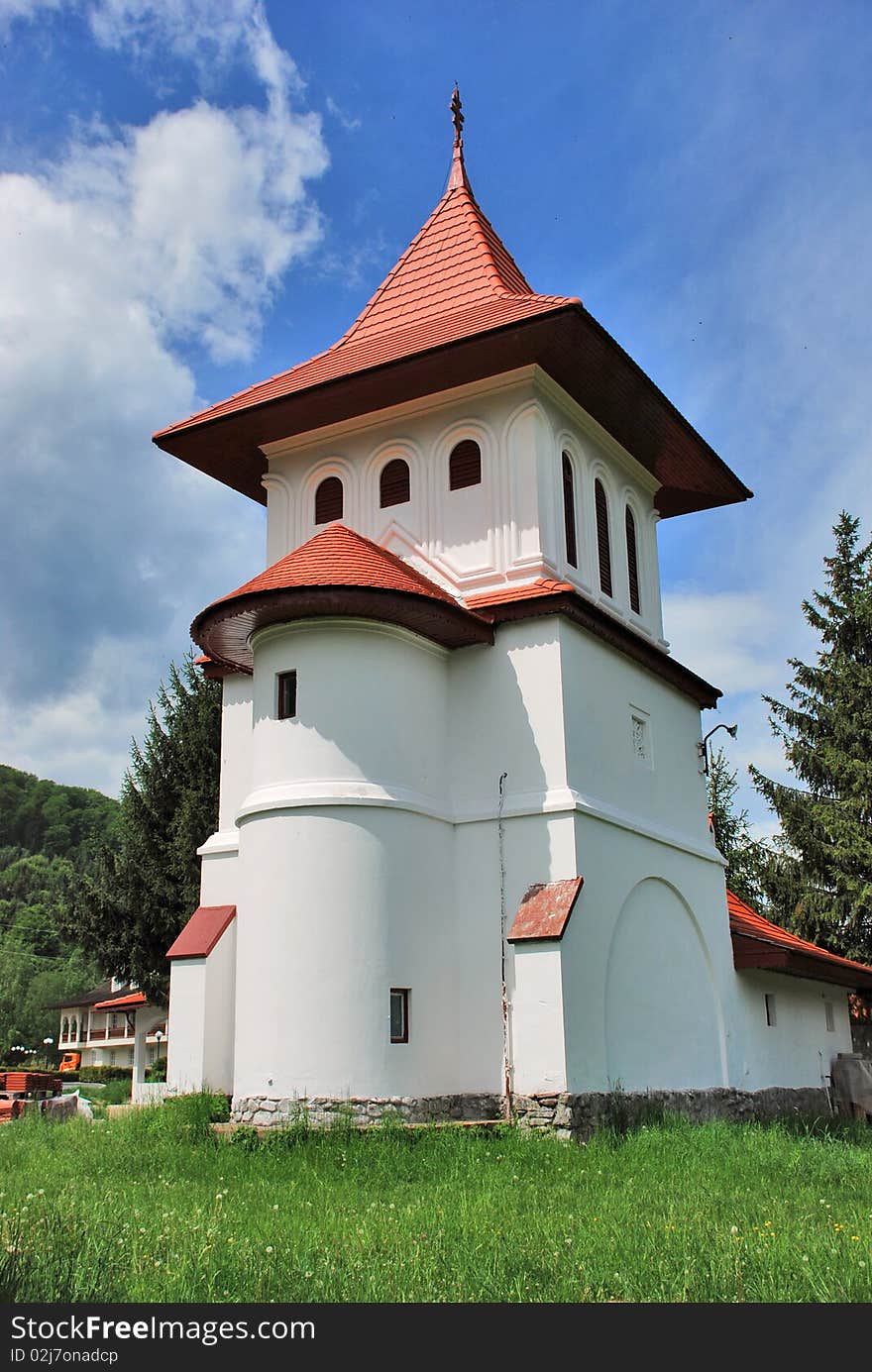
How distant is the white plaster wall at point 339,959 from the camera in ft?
42.0

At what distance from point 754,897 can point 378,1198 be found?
21724mm

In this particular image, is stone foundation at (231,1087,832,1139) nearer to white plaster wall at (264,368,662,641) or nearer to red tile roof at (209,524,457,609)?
red tile roof at (209,524,457,609)

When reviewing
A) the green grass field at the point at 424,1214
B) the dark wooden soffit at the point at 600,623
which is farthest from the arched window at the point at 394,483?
the green grass field at the point at 424,1214

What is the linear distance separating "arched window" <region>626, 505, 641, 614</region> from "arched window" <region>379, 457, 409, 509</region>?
3.66 metres

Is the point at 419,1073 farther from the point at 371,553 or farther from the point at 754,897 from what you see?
the point at 754,897

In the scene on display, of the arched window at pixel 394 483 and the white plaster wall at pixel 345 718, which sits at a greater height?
the arched window at pixel 394 483

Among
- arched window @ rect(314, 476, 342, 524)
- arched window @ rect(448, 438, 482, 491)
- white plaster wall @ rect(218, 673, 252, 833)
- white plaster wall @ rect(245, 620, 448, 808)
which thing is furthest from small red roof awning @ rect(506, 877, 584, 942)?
arched window @ rect(314, 476, 342, 524)

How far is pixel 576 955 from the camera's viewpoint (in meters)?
13.7

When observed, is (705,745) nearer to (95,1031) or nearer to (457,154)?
(457,154)

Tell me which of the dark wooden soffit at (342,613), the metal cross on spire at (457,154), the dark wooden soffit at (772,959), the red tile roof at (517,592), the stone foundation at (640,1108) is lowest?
the stone foundation at (640,1108)

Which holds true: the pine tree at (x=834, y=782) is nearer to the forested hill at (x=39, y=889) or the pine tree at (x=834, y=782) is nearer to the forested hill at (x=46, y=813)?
the forested hill at (x=39, y=889)

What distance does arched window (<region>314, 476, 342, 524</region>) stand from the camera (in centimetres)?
1773

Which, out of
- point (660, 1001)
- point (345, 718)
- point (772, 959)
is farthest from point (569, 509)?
point (772, 959)

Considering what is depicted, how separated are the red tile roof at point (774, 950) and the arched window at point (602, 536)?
530cm
